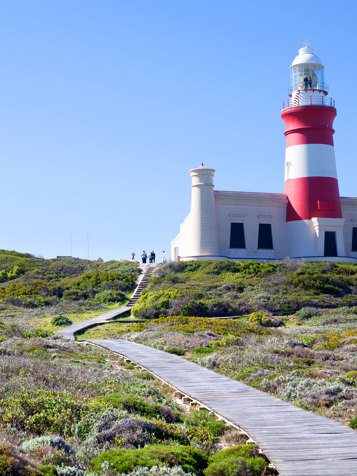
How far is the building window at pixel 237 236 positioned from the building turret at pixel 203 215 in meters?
1.44

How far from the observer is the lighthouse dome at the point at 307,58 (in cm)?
3916

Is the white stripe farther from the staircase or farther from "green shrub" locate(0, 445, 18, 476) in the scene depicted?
"green shrub" locate(0, 445, 18, 476)

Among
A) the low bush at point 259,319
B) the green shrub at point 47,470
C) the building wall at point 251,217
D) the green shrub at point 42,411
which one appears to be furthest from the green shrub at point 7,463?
the building wall at point 251,217

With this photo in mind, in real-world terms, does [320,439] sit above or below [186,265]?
below

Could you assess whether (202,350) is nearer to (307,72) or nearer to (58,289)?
(58,289)

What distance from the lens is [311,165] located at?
127ft

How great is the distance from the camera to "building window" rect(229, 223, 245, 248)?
131 ft

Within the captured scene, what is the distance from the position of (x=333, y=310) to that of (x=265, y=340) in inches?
398

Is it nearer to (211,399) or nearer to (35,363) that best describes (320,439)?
(211,399)

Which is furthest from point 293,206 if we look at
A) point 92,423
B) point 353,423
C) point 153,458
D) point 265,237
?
point 153,458

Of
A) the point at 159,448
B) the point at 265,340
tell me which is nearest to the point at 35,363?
the point at 159,448

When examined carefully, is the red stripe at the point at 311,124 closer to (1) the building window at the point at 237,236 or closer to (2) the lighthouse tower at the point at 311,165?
(2) the lighthouse tower at the point at 311,165

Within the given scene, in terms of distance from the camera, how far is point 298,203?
39.6 m

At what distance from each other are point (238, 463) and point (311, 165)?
33116 millimetres
